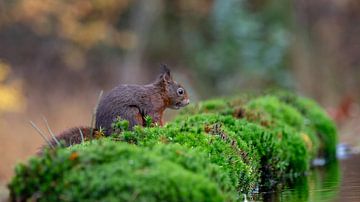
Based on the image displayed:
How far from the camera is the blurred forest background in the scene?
2572 centimetres

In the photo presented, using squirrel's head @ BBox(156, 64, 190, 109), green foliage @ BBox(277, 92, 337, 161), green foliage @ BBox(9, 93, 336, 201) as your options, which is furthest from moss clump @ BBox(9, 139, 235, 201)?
green foliage @ BBox(277, 92, 337, 161)

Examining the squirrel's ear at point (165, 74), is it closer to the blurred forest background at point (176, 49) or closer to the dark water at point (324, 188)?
the dark water at point (324, 188)

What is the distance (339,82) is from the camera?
102 ft

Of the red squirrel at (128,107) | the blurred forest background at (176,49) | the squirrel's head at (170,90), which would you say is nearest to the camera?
the red squirrel at (128,107)

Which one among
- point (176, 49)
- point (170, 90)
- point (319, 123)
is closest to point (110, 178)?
point (170, 90)

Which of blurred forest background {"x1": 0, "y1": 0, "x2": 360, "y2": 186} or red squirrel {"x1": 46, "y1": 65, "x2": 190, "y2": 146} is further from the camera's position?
blurred forest background {"x1": 0, "y1": 0, "x2": 360, "y2": 186}

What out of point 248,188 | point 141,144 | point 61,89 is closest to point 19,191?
point 141,144

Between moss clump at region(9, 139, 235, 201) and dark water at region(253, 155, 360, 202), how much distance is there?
7.92 ft

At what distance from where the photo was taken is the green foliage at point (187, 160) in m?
5.22

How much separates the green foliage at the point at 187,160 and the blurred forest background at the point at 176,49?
12.2m

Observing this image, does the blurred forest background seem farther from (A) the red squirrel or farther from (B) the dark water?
(A) the red squirrel

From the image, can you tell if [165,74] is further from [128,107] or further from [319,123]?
[319,123]

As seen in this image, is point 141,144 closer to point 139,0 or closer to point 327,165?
point 327,165

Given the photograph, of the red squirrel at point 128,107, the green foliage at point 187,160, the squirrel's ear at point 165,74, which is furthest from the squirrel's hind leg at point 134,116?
the squirrel's ear at point 165,74
